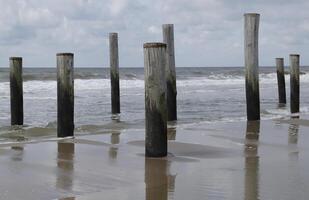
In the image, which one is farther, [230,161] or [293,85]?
[293,85]

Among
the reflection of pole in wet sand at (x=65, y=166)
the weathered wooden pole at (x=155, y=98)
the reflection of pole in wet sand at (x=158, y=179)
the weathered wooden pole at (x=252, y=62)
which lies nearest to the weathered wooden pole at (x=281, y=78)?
the weathered wooden pole at (x=252, y=62)

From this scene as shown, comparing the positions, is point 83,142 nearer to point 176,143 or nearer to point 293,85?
point 176,143

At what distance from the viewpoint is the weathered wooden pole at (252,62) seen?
10.8 meters

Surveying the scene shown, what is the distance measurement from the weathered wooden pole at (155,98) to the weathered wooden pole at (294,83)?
24.6 ft

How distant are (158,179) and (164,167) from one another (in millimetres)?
621

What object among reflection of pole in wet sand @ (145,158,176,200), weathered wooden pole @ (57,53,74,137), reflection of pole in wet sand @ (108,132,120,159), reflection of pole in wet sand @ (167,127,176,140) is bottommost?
reflection of pole in wet sand @ (145,158,176,200)

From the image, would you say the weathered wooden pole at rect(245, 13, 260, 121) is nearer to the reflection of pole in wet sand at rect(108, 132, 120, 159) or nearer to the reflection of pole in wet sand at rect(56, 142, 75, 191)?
the reflection of pole in wet sand at rect(108, 132, 120, 159)

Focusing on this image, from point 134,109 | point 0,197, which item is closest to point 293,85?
point 134,109

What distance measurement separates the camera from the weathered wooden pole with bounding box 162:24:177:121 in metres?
11.2

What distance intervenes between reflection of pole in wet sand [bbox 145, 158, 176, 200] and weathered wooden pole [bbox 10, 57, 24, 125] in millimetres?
5538

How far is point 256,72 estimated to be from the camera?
11.2m

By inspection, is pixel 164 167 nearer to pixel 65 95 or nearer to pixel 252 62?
pixel 65 95

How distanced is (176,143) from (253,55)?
11.8 ft

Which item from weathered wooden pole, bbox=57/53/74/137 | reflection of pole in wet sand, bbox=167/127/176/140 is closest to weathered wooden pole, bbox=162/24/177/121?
reflection of pole in wet sand, bbox=167/127/176/140
